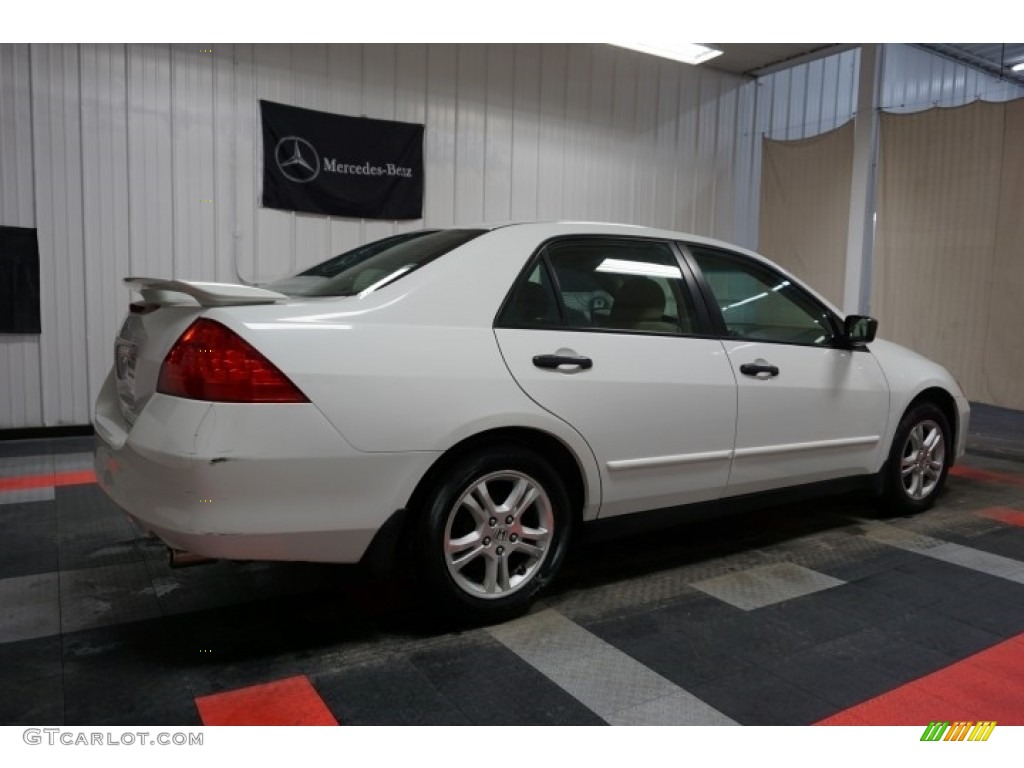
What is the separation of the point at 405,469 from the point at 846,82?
949 cm

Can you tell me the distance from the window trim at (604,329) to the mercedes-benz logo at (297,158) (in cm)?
448

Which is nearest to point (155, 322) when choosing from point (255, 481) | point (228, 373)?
point (228, 373)

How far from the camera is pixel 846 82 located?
9641mm

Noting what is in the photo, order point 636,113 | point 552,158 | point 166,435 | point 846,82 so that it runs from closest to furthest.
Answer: point 166,435 < point 552,158 < point 636,113 < point 846,82

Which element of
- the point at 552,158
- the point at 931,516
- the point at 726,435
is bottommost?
the point at 931,516

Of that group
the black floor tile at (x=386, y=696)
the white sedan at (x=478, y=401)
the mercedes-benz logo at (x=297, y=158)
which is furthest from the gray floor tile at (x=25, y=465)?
the black floor tile at (x=386, y=696)

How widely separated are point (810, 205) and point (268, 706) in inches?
355

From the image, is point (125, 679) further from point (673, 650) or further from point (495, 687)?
point (673, 650)

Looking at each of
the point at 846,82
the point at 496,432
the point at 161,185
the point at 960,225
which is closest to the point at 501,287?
the point at 496,432

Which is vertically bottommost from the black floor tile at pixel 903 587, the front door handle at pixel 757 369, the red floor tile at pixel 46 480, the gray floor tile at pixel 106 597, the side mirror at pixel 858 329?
the red floor tile at pixel 46 480

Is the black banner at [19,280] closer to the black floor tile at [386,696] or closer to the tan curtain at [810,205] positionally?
the black floor tile at [386,696]

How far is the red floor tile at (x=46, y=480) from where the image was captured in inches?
176

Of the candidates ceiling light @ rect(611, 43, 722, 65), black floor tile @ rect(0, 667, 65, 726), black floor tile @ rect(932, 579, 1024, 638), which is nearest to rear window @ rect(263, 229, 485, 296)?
black floor tile @ rect(0, 667, 65, 726)

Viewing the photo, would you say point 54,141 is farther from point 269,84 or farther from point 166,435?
point 166,435
